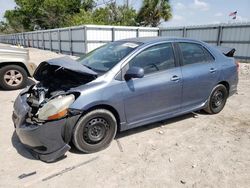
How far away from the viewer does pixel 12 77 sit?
697 cm

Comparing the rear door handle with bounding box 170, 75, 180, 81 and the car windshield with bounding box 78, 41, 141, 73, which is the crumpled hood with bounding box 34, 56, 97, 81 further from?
the rear door handle with bounding box 170, 75, 180, 81

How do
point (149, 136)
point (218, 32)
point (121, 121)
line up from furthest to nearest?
point (218, 32)
point (149, 136)
point (121, 121)

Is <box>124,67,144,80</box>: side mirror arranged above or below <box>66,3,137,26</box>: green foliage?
below

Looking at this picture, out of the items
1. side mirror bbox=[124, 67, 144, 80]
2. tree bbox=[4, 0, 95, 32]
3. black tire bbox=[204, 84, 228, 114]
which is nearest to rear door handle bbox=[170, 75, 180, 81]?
side mirror bbox=[124, 67, 144, 80]

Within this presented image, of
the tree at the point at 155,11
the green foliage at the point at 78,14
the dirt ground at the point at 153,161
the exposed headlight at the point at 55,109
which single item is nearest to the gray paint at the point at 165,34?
the green foliage at the point at 78,14

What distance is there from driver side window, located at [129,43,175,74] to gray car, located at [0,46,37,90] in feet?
15.5

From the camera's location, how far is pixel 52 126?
2.95 m

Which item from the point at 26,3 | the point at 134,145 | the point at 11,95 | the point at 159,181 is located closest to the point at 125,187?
the point at 159,181

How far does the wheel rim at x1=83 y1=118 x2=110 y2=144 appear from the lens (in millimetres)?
3258

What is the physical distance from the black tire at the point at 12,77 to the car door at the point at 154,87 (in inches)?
189

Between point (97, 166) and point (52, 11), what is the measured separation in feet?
131

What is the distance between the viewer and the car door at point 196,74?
4.09 metres

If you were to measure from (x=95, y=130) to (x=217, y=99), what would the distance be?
278cm

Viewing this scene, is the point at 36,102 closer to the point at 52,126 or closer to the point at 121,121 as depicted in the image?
the point at 52,126
